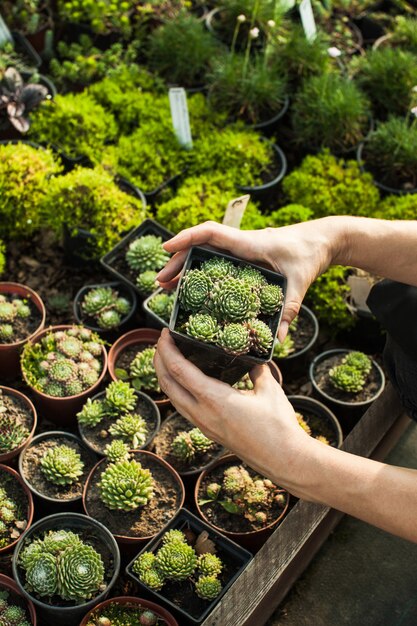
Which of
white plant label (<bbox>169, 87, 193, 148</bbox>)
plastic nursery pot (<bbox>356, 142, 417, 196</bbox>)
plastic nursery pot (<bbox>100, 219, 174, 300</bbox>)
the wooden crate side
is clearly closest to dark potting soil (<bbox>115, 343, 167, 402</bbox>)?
plastic nursery pot (<bbox>100, 219, 174, 300</bbox>)

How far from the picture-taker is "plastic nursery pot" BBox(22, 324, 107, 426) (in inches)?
113

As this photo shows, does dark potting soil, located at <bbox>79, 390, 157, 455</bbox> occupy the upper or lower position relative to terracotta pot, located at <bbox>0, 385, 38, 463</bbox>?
lower

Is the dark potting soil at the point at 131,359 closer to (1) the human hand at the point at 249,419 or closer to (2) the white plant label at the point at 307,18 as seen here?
(1) the human hand at the point at 249,419

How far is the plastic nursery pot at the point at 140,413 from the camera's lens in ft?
9.05

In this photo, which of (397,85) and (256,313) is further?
(397,85)

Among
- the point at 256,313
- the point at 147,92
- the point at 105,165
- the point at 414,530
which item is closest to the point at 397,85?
the point at 147,92

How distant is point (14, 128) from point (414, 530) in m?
3.08

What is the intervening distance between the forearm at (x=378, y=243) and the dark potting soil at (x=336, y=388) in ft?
2.86

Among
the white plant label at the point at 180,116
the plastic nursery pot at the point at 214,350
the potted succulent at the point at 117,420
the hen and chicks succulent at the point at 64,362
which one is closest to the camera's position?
the plastic nursery pot at the point at 214,350

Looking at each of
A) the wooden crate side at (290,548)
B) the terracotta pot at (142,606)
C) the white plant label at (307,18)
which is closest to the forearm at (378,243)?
the wooden crate side at (290,548)

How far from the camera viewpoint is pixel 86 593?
7.60 feet

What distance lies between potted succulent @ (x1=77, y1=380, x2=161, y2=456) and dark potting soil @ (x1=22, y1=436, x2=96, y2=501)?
7cm

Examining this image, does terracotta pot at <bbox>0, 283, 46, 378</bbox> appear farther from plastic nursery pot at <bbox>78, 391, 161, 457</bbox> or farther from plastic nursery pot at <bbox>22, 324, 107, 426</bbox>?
plastic nursery pot at <bbox>78, 391, 161, 457</bbox>

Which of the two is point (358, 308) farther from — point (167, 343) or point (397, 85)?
point (397, 85)
